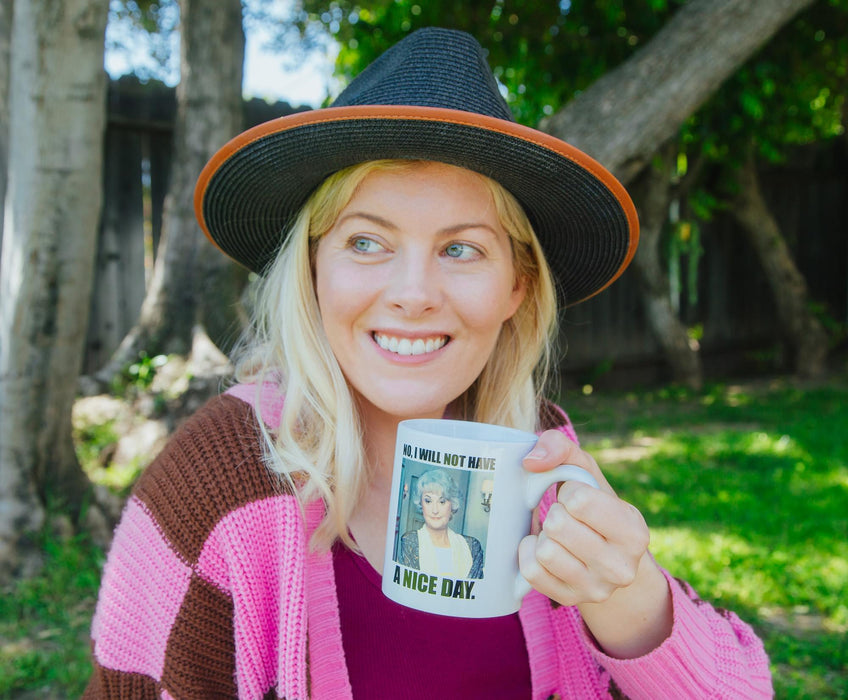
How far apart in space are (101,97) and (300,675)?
223 centimetres

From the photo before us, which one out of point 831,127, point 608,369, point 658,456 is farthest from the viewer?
point 831,127

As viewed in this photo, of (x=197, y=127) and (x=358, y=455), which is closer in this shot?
(x=358, y=455)

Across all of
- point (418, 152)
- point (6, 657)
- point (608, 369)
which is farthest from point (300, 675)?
point (608, 369)

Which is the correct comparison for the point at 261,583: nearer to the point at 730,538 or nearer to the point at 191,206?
the point at 730,538

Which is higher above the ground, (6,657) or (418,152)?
(418,152)

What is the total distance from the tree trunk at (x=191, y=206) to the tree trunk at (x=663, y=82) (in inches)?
72.0

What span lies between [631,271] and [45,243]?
611 cm

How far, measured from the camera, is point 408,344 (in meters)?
1.45

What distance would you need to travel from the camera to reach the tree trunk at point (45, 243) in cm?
258

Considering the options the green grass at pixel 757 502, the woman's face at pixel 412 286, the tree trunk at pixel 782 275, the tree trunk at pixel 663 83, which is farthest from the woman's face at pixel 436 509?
the tree trunk at pixel 782 275

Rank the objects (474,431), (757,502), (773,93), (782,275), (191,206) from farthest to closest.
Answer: (782,275), (773,93), (191,206), (757,502), (474,431)

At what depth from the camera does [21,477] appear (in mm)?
2855

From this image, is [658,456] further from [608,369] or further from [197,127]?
[197,127]

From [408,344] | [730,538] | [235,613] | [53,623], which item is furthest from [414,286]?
[730,538]
